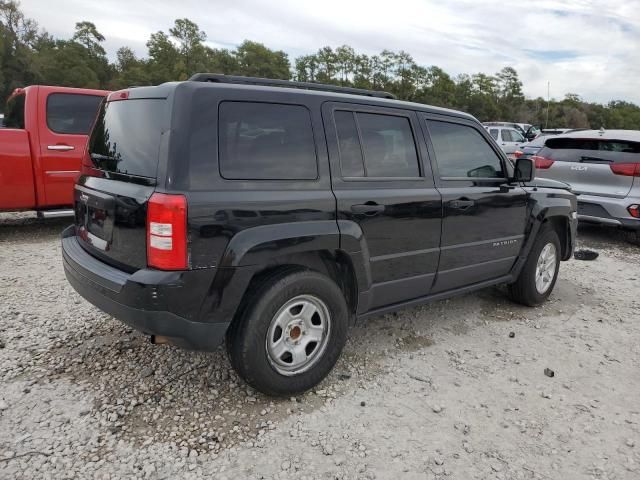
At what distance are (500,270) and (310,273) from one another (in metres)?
2.20

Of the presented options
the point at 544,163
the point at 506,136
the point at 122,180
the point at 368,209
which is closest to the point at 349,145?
the point at 368,209

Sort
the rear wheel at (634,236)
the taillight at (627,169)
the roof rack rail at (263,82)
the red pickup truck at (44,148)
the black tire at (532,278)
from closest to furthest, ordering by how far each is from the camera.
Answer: the roof rack rail at (263,82)
the black tire at (532,278)
the red pickup truck at (44,148)
the taillight at (627,169)
the rear wheel at (634,236)

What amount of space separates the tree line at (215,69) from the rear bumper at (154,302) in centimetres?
4235

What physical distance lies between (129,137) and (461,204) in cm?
240

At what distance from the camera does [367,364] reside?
3469mm

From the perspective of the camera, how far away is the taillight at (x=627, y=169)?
6.87m

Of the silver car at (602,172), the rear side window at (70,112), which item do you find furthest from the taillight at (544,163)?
the rear side window at (70,112)

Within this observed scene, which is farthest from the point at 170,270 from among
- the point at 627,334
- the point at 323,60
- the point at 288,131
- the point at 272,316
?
the point at 323,60

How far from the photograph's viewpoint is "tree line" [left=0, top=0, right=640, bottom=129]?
140 ft

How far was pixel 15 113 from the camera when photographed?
6.59 metres

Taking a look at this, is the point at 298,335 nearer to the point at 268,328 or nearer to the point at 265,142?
the point at 268,328

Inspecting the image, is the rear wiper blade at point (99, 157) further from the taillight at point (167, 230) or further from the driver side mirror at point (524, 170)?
the driver side mirror at point (524, 170)

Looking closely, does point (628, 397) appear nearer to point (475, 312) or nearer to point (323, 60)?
point (475, 312)

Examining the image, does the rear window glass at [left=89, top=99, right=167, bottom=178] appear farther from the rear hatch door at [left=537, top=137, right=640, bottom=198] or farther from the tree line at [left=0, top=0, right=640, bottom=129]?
the tree line at [left=0, top=0, right=640, bottom=129]
